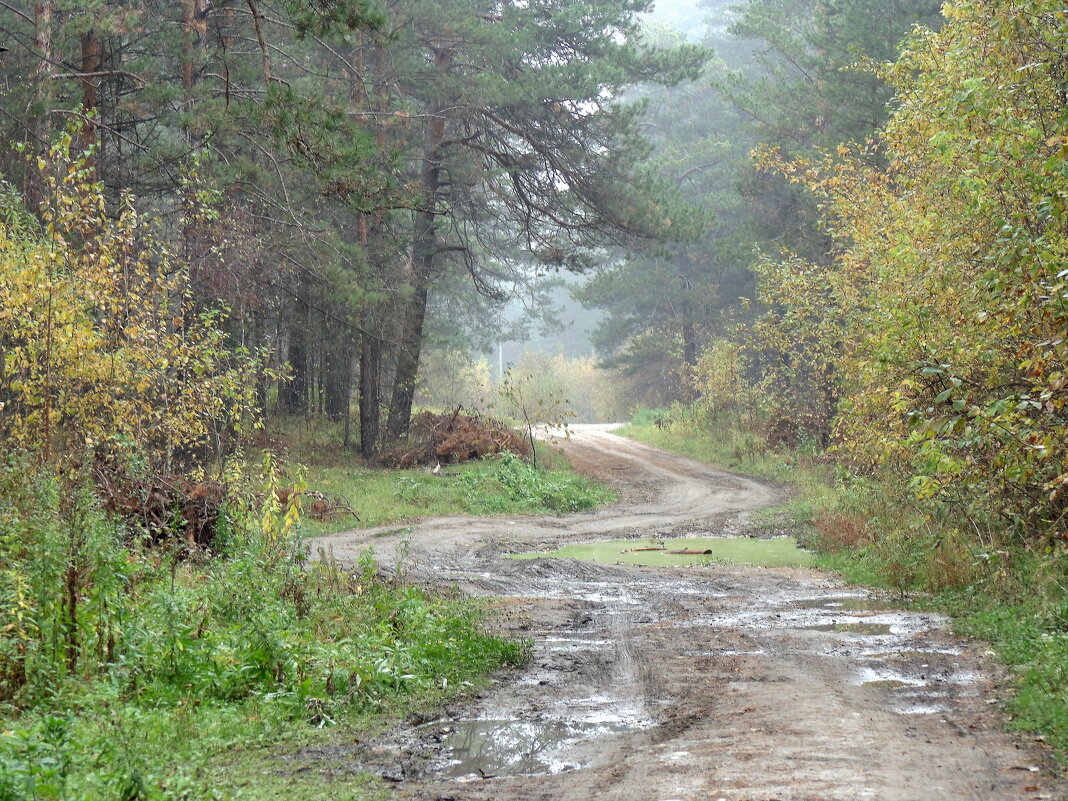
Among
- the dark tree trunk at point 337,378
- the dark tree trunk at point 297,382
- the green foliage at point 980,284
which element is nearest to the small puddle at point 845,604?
the green foliage at point 980,284

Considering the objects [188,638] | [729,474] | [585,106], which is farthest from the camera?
[729,474]

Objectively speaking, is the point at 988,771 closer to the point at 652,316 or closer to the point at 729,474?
the point at 729,474

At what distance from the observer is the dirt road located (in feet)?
16.6

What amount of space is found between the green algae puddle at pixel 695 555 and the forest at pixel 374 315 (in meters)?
0.72

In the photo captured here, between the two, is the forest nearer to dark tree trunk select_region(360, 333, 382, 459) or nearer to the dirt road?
dark tree trunk select_region(360, 333, 382, 459)

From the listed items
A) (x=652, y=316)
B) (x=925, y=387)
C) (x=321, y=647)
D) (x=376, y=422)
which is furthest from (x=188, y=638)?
(x=652, y=316)

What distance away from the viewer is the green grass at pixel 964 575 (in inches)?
259

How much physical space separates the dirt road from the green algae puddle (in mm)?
1644

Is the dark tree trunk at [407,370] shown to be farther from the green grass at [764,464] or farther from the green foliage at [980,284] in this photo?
the green foliage at [980,284]

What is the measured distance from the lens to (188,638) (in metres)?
7.10

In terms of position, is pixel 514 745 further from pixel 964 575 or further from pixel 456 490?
pixel 456 490

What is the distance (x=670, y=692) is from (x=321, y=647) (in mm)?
2501

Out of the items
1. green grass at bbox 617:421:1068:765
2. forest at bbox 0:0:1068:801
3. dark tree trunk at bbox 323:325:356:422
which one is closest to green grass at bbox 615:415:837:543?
green grass at bbox 617:421:1068:765

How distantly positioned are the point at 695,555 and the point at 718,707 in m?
8.85
